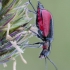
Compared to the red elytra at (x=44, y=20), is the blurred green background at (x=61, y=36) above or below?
below

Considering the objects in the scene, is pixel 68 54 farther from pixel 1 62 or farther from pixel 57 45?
pixel 1 62

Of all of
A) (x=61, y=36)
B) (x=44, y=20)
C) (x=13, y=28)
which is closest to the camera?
(x=13, y=28)

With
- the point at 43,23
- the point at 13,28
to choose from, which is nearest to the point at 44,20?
the point at 43,23

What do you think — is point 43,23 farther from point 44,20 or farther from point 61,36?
point 61,36

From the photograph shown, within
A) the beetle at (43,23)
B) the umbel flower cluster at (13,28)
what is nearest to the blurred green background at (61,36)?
the beetle at (43,23)

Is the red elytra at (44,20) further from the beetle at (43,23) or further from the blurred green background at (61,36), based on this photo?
the blurred green background at (61,36)

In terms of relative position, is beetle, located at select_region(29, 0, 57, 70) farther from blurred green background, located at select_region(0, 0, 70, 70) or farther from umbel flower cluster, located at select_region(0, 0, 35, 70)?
blurred green background, located at select_region(0, 0, 70, 70)
